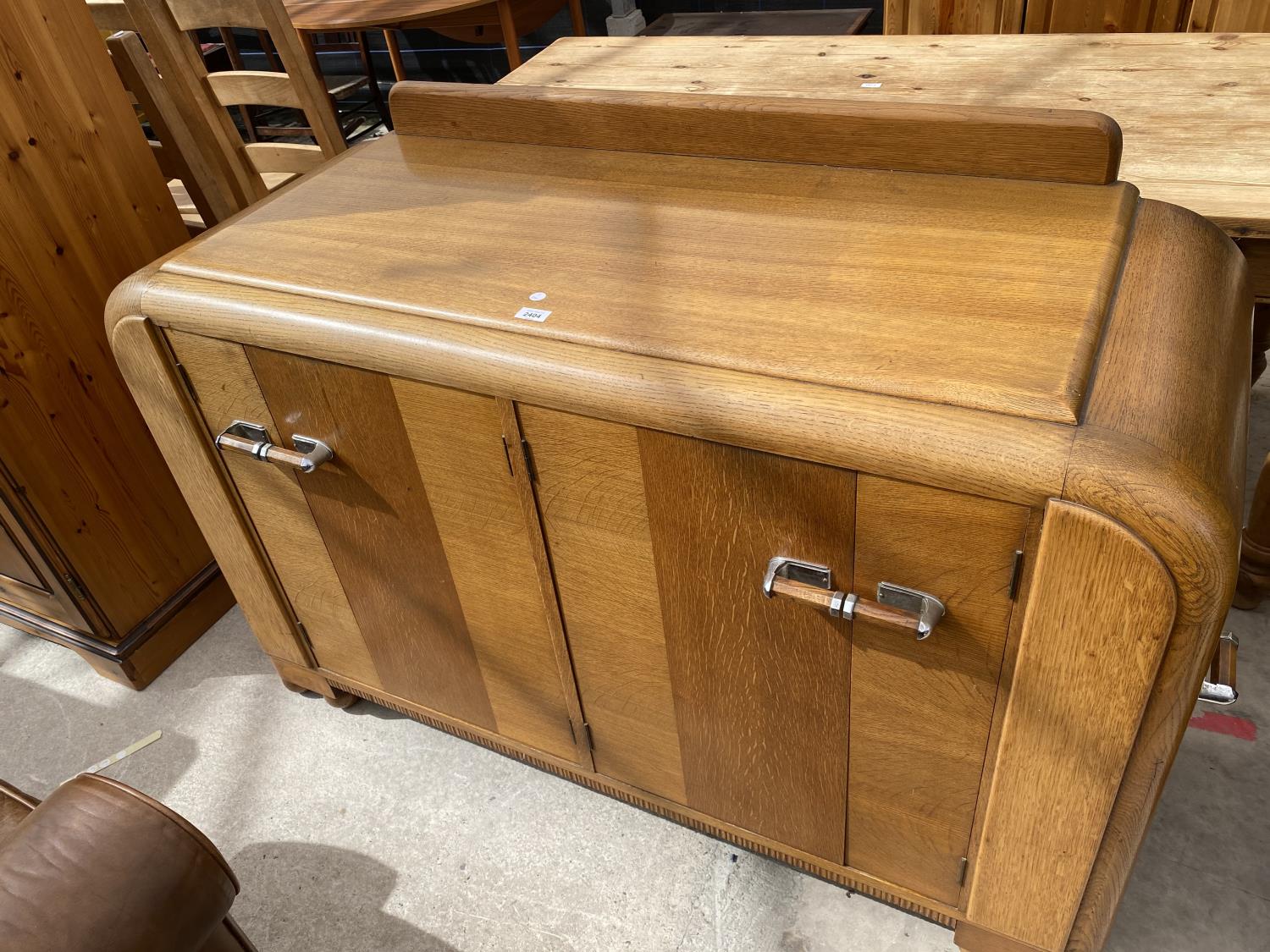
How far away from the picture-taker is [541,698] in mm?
1407

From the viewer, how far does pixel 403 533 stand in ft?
4.28

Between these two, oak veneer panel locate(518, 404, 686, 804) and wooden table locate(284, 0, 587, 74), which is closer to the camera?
oak veneer panel locate(518, 404, 686, 804)

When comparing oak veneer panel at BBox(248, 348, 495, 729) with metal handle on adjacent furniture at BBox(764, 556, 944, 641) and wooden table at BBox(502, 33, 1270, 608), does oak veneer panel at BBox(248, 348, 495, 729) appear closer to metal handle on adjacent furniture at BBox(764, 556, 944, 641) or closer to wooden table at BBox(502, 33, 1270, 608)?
metal handle on adjacent furniture at BBox(764, 556, 944, 641)

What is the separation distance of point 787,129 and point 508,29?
105 inches

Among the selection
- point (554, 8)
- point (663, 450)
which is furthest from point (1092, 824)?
point (554, 8)

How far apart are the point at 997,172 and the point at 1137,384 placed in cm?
40

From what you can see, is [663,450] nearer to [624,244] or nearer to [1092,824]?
[624,244]

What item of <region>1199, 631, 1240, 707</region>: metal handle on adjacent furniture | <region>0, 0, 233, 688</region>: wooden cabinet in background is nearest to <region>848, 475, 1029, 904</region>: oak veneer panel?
<region>1199, 631, 1240, 707</region>: metal handle on adjacent furniture

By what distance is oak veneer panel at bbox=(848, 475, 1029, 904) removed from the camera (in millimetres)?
876

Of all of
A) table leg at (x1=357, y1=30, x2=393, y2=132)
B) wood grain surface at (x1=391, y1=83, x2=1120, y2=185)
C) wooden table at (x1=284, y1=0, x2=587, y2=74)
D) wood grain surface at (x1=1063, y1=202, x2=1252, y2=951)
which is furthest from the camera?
table leg at (x1=357, y1=30, x2=393, y2=132)

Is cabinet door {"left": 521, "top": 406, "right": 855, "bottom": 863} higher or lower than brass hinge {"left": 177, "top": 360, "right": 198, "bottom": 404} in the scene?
lower

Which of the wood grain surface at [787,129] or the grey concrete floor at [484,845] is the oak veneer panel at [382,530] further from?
the wood grain surface at [787,129]

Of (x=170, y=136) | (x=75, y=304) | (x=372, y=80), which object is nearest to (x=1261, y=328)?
(x=75, y=304)

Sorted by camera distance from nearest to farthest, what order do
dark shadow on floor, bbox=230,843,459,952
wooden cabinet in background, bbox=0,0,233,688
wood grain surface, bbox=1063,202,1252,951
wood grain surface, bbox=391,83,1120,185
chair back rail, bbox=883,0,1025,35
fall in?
1. wood grain surface, bbox=1063,202,1252,951
2. wood grain surface, bbox=391,83,1120,185
3. dark shadow on floor, bbox=230,843,459,952
4. wooden cabinet in background, bbox=0,0,233,688
5. chair back rail, bbox=883,0,1025,35
